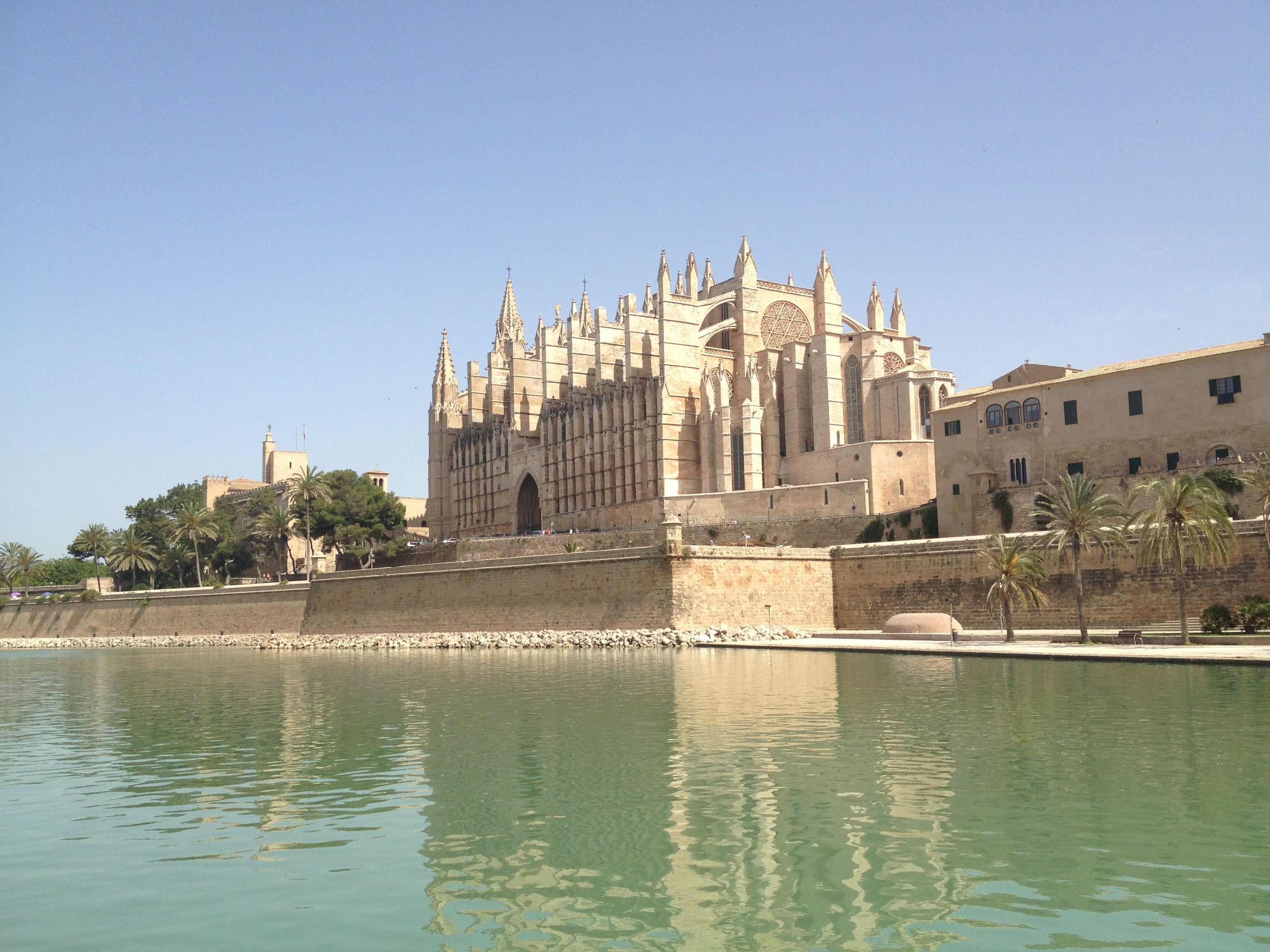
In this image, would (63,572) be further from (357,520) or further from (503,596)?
(503,596)

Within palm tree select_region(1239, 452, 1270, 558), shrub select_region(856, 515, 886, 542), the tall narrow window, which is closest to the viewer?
palm tree select_region(1239, 452, 1270, 558)

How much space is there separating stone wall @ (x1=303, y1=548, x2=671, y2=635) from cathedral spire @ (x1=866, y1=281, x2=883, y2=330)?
18.5 meters

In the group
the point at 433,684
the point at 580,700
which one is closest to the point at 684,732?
the point at 580,700

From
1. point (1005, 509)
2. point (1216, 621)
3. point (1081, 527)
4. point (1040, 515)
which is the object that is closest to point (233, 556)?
point (1005, 509)

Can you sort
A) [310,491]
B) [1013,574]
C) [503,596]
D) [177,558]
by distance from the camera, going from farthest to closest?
[177,558] < [310,491] < [503,596] < [1013,574]

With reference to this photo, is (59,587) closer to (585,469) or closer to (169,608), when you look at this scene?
(169,608)

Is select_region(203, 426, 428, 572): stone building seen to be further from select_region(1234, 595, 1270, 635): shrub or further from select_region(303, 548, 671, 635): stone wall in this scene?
select_region(1234, 595, 1270, 635): shrub

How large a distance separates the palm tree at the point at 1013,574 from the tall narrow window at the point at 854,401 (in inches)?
718

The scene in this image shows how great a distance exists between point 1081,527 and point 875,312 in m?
28.0

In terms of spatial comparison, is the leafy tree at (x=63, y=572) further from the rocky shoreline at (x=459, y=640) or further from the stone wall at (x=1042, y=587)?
the stone wall at (x=1042, y=587)

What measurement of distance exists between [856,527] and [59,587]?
221 feet

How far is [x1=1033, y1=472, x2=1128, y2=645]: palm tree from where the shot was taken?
28.6 m

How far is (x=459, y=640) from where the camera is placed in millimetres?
42250

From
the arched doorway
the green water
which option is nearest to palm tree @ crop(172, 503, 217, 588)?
the arched doorway
